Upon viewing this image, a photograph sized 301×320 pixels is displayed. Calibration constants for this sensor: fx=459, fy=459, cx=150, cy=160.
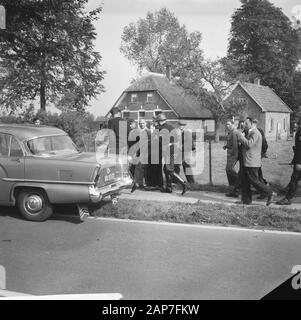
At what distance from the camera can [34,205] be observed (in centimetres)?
765

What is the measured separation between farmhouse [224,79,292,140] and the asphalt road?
43.1 m

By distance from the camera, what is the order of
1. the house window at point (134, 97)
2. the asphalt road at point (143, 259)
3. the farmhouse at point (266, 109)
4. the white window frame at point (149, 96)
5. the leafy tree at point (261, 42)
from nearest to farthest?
the asphalt road at point (143, 259)
the leafy tree at point (261, 42)
the white window frame at point (149, 96)
the farmhouse at point (266, 109)
the house window at point (134, 97)

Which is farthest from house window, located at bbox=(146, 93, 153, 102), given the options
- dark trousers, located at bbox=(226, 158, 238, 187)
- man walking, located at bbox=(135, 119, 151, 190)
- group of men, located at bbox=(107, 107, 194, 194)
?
dark trousers, located at bbox=(226, 158, 238, 187)

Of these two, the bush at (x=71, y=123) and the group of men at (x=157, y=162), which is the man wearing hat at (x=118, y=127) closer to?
the group of men at (x=157, y=162)

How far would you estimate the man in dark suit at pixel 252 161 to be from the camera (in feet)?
28.8

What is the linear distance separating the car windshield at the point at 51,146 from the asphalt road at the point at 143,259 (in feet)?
4.09

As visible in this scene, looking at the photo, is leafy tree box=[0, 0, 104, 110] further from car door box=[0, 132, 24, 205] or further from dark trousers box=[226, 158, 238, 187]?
dark trousers box=[226, 158, 238, 187]

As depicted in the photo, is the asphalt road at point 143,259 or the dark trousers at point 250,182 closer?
the asphalt road at point 143,259

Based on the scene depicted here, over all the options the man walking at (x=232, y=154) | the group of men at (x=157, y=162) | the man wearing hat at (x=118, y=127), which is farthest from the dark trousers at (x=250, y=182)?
the man wearing hat at (x=118, y=127)

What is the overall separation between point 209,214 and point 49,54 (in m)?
14.3

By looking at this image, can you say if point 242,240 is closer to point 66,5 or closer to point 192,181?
point 192,181

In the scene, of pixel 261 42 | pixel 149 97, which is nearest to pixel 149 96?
pixel 149 97

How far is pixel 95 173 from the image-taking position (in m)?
7.39

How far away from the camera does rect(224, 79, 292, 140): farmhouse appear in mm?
51188
